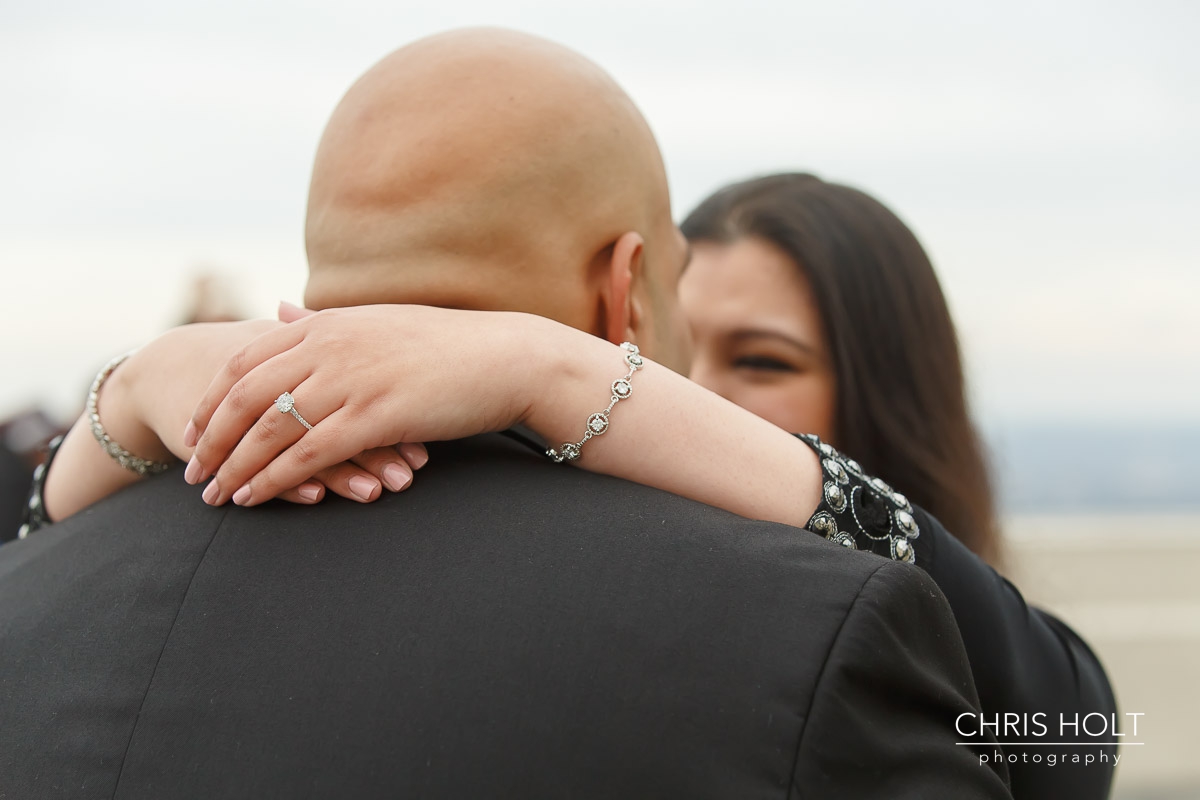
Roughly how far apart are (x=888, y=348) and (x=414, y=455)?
1812 mm

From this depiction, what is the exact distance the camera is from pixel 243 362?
1.08m

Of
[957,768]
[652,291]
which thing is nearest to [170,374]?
[652,291]

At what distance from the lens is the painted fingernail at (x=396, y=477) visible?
3.44 ft

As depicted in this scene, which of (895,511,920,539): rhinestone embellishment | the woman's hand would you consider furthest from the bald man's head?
(895,511,920,539): rhinestone embellishment

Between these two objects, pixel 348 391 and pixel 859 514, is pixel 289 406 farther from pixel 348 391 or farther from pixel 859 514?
pixel 859 514

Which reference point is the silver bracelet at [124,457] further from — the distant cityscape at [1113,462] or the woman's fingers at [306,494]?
the distant cityscape at [1113,462]

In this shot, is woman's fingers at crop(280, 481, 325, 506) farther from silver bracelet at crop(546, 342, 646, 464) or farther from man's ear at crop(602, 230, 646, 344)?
man's ear at crop(602, 230, 646, 344)

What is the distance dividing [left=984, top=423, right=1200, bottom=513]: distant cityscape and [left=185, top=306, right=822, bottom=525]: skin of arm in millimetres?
36273

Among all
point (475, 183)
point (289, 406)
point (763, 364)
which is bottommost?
point (763, 364)

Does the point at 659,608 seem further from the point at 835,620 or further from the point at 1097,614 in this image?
the point at 1097,614

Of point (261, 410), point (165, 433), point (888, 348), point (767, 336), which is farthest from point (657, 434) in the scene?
point (888, 348)

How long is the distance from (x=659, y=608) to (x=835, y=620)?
167 millimetres

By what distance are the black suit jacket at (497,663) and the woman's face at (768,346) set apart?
1.51 metres

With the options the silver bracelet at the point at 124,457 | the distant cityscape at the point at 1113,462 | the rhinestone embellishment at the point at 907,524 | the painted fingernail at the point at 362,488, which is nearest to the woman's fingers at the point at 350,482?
the painted fingernail at the point at 362,488
